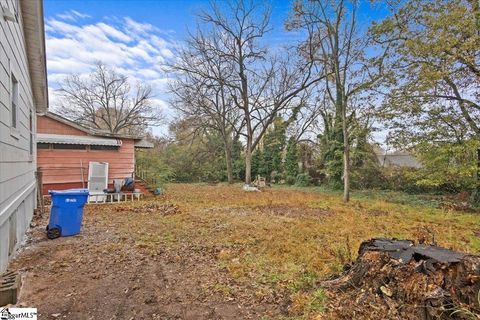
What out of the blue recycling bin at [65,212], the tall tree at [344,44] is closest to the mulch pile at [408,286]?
the blue recycling bin at [65,212]

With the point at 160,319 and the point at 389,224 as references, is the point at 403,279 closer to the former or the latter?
the point at 160,319

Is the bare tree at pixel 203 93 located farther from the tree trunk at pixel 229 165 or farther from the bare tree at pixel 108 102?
the bare tree at pixel 108 102

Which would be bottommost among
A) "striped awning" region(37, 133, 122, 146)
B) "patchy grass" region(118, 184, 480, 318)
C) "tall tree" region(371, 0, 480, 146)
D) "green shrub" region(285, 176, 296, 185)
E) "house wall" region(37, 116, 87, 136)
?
"patchy grass" region(118, 184, 480, 318)

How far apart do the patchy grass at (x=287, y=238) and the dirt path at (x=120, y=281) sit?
204 mm

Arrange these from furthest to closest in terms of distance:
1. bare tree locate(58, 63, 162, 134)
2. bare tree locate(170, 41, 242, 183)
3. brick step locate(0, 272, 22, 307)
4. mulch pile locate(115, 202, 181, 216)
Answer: bare tree locate(58, 63, 162, 134), bare tree locate(170, 41, 242, 183), mulch pile locate(115, 202, 181, 216), brick step locate(0, 272, 22, 307)

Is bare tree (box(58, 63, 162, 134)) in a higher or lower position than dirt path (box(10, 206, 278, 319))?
higher

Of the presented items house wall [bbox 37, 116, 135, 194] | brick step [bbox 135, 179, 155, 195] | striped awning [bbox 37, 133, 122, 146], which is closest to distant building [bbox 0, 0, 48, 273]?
striped awning [bbox 37, 133, 122, 146]

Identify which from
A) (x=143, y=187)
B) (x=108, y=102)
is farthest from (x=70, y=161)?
(x=108, y=102)

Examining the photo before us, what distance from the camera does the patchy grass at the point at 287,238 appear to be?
132 inches

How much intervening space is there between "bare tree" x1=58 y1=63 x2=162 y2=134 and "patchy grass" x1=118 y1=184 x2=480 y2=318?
2133 cm

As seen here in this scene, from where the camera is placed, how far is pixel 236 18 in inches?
659

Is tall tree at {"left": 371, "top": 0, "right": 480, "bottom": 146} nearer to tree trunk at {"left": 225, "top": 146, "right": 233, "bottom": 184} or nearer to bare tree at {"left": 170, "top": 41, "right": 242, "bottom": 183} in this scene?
bare tree at {"left": 170, "top": 41, "right": 242, "bottom": 183}

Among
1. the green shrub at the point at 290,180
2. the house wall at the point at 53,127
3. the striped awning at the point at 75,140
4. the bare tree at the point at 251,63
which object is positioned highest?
the bare tree at the point at 251,63

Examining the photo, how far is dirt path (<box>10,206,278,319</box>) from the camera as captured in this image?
279 centimetres
